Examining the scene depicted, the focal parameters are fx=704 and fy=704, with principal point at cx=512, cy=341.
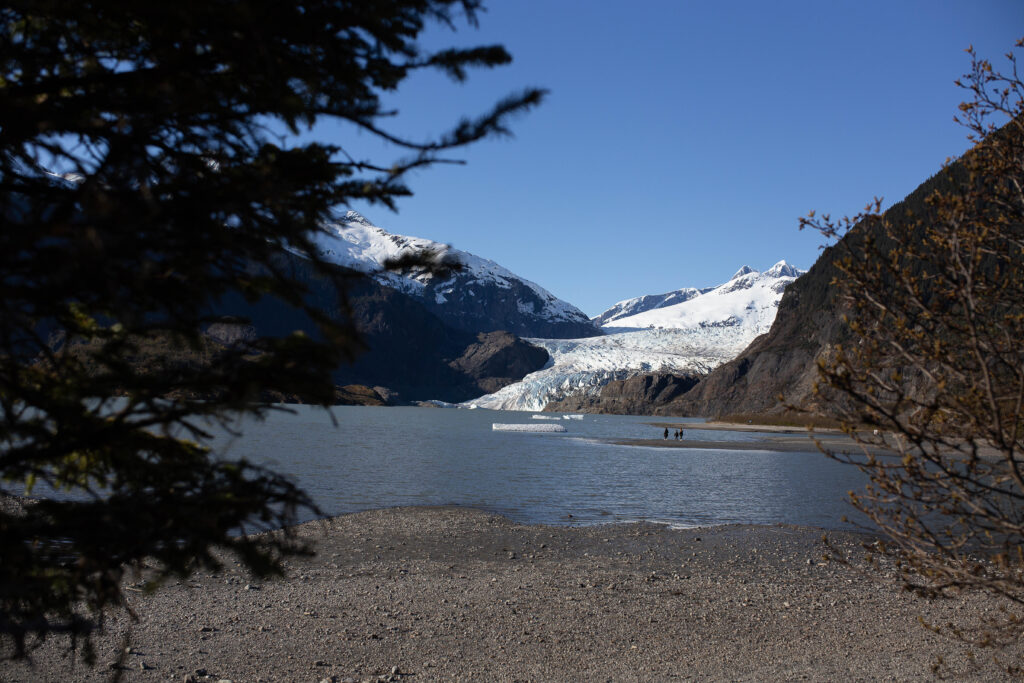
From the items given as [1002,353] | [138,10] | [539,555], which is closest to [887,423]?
[1002,353]

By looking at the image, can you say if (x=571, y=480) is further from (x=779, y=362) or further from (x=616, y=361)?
(x=616, y=361)

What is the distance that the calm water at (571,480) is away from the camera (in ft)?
81.6

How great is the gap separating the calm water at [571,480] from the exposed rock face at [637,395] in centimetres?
10794

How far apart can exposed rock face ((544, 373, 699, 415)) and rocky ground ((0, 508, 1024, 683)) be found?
14828cm

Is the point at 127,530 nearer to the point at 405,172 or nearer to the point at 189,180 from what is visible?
the point at 189,180

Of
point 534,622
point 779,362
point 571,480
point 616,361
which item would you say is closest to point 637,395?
point 616,361


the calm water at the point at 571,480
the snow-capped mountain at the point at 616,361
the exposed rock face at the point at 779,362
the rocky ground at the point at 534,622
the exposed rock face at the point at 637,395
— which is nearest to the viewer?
the rocky ground at the point at 534,622

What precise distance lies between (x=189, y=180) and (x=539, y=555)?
15.0 m

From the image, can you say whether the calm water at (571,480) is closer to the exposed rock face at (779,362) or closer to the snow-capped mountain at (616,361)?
the exposed rock face at (779,362)

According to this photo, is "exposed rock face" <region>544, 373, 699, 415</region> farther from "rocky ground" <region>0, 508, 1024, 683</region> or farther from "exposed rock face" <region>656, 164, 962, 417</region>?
"rocky ground" <region>0, 508, 1024, 683</region>

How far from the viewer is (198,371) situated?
3.53m

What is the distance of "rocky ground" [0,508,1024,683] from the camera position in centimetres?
947

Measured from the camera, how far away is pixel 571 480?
33.5 meters

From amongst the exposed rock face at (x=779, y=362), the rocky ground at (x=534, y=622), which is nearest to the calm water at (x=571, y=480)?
the rocky ground at (x=534, y=622)
